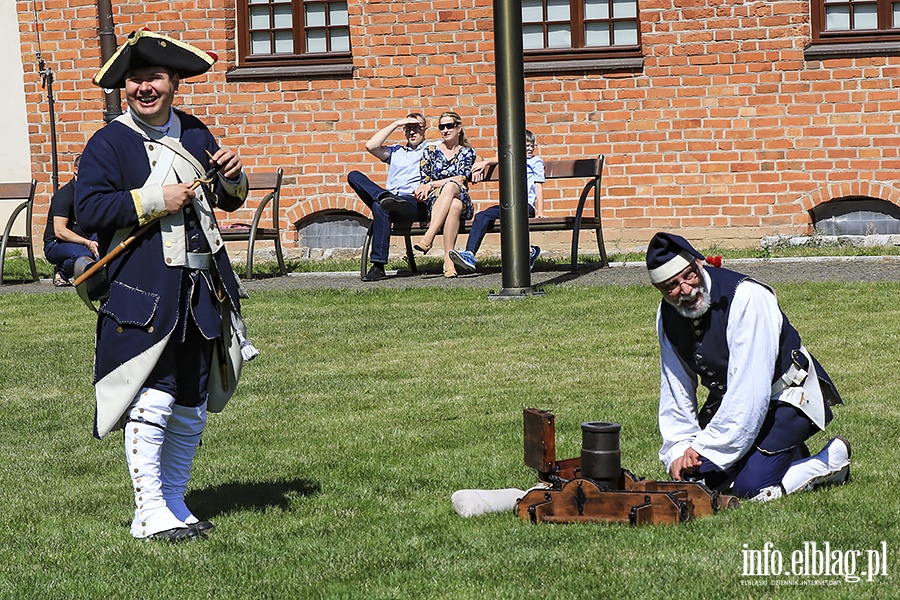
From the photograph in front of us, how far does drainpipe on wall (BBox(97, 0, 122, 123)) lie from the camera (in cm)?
1595

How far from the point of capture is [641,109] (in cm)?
1539

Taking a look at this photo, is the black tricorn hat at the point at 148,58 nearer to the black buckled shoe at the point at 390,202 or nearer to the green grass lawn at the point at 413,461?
the green grass lawn at the point at 413,461

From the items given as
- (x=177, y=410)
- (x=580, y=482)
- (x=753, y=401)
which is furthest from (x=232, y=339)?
(x=753, y=401)

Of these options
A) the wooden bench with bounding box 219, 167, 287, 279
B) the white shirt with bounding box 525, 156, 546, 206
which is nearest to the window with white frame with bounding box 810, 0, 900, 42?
the white shirt with bounding box 525, 156, 546, 206

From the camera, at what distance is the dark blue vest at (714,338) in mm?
5492

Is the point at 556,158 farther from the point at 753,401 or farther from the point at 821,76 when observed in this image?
the point at 753,401

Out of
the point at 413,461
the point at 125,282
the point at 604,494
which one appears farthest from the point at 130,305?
the point at 604,494

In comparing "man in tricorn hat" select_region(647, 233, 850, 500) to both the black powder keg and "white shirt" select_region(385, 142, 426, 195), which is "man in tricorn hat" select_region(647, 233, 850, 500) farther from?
"white shirt" select_region(385, 142, 426, 195)

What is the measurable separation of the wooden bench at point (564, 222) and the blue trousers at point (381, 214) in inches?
3.4

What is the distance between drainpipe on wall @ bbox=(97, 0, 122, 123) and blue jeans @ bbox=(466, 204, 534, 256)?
4971 mm

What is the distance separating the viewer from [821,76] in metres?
15.0

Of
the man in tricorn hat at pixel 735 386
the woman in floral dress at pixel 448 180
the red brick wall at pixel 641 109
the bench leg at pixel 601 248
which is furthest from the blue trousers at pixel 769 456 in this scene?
the red brick wall at pixel 641 109

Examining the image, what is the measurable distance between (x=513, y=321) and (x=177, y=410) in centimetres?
519

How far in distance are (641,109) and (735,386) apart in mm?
10300
